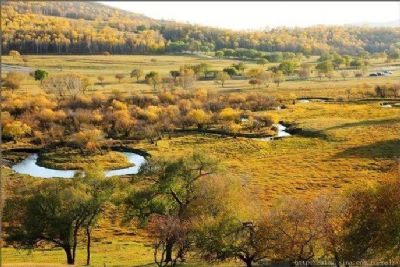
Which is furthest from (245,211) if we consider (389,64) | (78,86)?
(389,64)

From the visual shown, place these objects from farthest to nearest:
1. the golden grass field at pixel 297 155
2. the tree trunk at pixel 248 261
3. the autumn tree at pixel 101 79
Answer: the autumn tree at pixel 101 79
the golden grass field at pixel 297 155
the tree trunk at pixel 248 261

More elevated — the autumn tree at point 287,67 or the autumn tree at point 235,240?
the autumn tree at point 287,67

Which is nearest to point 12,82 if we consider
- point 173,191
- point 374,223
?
point 173,191

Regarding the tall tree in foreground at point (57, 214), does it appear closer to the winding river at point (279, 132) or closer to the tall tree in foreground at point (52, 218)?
the tall tree in foreground at point (52, 218)

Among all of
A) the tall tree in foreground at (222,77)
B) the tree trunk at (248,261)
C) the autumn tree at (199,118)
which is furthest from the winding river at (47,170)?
the tall tree in foreground at (222,77)

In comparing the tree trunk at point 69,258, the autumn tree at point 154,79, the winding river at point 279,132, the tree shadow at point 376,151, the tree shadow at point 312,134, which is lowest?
the tree trunk at point 69,258

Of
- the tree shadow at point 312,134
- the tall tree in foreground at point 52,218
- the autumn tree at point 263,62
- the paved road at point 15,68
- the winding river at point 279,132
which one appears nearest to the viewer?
the tall tree in foreground at point 52,218

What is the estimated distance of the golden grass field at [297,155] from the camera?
4644 cm

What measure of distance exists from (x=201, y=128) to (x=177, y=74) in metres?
56.9

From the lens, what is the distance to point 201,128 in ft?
315

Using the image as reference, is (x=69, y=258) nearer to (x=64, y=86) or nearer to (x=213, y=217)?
(x=213, y=217)

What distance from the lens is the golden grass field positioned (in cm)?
4644

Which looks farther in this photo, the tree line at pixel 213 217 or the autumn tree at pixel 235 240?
the autumn tree at pixel 235 240

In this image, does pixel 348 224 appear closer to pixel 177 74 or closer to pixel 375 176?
pixel 375 176
